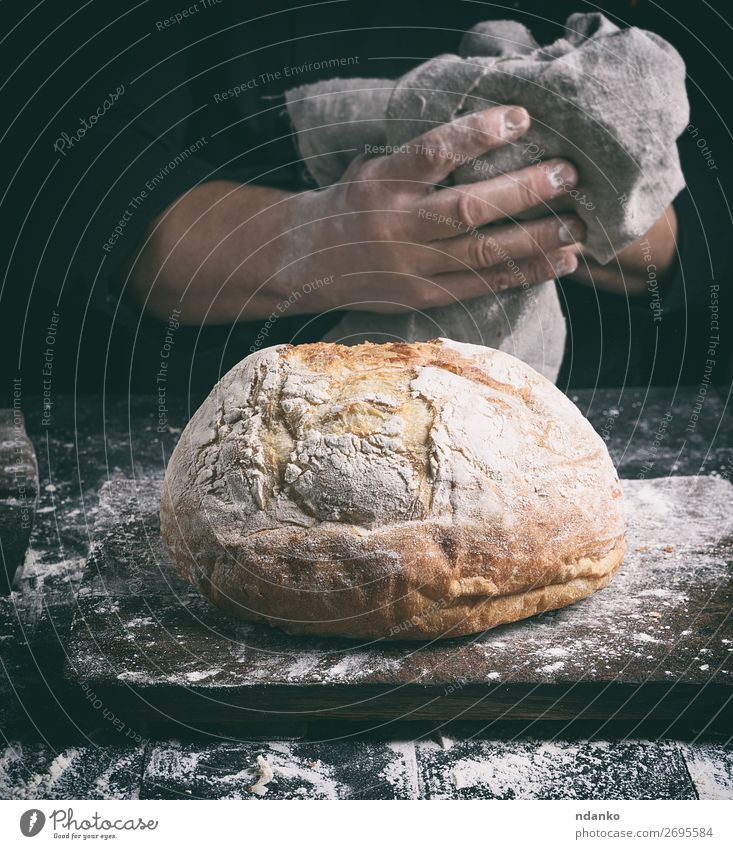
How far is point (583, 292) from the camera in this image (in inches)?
98.5

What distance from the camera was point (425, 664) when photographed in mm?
1182

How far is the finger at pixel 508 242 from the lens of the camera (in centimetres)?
174

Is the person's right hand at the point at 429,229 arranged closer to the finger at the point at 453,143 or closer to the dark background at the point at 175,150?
the finger at the point at 453,143

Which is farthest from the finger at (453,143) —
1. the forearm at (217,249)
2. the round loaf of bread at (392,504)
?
the round loaf of bread at (392,504)

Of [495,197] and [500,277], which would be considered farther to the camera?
[500,277]

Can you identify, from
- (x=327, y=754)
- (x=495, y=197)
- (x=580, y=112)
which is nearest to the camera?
(x=327, y=754)

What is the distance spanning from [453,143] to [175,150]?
0.71 metres

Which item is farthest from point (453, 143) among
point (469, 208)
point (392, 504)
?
point (392, 504)

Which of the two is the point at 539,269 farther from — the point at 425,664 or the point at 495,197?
the point at 425,664

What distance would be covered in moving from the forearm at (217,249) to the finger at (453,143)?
0.36 m

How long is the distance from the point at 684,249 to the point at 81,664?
5.99ft

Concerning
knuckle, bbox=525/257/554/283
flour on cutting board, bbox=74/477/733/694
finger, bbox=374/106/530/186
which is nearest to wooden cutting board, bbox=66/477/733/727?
flour on cutting board, bbox=74/477/733/694

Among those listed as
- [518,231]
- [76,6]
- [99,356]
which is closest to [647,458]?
[518,231]

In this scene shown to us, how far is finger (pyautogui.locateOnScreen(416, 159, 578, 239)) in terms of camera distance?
1.66m
